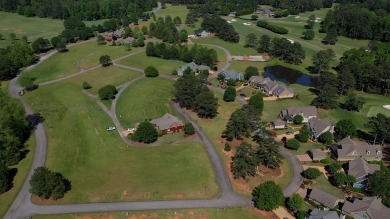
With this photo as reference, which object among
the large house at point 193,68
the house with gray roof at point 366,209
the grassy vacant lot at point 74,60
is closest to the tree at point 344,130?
the house with gray roof at point 366,209

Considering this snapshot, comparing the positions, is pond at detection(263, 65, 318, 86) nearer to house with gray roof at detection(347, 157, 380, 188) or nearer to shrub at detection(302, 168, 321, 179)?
house with gray roof at detection(347, 157, 380, 188)

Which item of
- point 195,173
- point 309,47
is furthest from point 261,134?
point 309,47

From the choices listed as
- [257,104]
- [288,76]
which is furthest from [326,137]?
[288,76]

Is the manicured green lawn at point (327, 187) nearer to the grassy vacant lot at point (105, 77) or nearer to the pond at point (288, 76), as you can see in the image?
the pond at point (288, 76)

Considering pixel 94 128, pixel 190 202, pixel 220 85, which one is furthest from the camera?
pixel 220 85

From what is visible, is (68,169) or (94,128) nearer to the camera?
(68,169)

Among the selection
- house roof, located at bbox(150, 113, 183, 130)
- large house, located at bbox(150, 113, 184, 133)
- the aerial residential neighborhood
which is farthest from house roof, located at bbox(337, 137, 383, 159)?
house roof, located at bbox(150, 113, 183, 130)

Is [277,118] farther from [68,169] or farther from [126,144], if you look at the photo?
[68,169]
